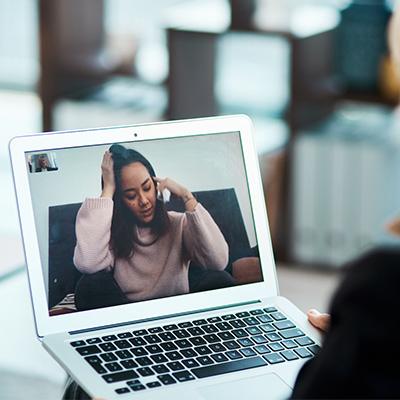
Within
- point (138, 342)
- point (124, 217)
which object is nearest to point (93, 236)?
point (124, 217)

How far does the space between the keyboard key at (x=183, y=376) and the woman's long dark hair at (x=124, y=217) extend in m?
0.18

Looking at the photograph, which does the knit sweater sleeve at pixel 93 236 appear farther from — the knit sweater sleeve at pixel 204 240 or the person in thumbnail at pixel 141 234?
the knit sweater sleeve at pixel 204 240

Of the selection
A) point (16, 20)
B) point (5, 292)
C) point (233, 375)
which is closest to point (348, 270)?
point (233, 375)

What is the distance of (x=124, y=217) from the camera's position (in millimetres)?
1341

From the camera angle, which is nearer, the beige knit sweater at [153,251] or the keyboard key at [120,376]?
the keyboard key at [120,376]

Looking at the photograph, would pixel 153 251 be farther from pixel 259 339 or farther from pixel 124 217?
pixel 259 339

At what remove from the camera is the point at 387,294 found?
2.90 feet

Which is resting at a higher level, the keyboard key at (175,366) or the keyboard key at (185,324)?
the keyboard key at (185,324)

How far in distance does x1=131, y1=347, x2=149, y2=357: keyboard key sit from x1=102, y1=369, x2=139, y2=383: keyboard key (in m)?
0.04

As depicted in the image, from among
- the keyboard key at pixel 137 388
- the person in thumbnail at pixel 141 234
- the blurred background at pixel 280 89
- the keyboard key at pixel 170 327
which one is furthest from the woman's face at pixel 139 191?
the blurred background at pixel 280 89

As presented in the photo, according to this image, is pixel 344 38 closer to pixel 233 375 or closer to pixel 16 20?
pixel 16 20

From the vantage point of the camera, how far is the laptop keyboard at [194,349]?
1.22 m

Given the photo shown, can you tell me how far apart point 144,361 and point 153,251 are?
167mm

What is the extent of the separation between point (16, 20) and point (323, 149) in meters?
1.42
